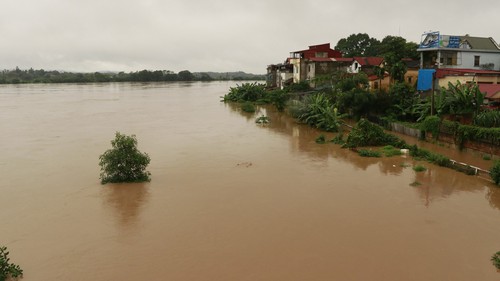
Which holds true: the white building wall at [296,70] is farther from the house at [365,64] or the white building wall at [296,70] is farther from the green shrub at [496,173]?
the green shrub at [496,173]

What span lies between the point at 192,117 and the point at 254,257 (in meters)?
25.0

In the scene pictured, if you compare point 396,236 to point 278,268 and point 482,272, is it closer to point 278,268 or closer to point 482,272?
point 482,272

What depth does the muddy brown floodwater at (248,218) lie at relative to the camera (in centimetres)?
838

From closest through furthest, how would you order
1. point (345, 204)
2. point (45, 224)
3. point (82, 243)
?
point (82, 243)
point (45, 224)
point (345, 204)

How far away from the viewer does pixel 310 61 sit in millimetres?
40312

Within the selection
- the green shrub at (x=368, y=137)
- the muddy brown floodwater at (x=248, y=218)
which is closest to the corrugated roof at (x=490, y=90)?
the green shrub at (x=368, y=137)

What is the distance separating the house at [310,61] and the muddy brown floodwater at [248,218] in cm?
2167

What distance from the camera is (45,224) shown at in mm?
10578

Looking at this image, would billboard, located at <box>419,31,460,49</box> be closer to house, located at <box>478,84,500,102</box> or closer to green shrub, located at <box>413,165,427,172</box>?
house, located at <box>478,84,500,102</box>

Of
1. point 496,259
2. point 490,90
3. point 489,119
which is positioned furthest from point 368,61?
point 496,259

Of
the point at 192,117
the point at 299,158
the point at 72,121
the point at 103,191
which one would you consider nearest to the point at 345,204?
the point at 299,158

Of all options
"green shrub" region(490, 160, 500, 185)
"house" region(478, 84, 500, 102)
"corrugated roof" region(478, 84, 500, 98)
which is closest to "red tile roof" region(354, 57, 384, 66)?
"corrugated roof" region(478, 84, 500, 98)

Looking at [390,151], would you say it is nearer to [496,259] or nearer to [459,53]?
[496,259]

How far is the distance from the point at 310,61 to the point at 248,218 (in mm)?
31559
